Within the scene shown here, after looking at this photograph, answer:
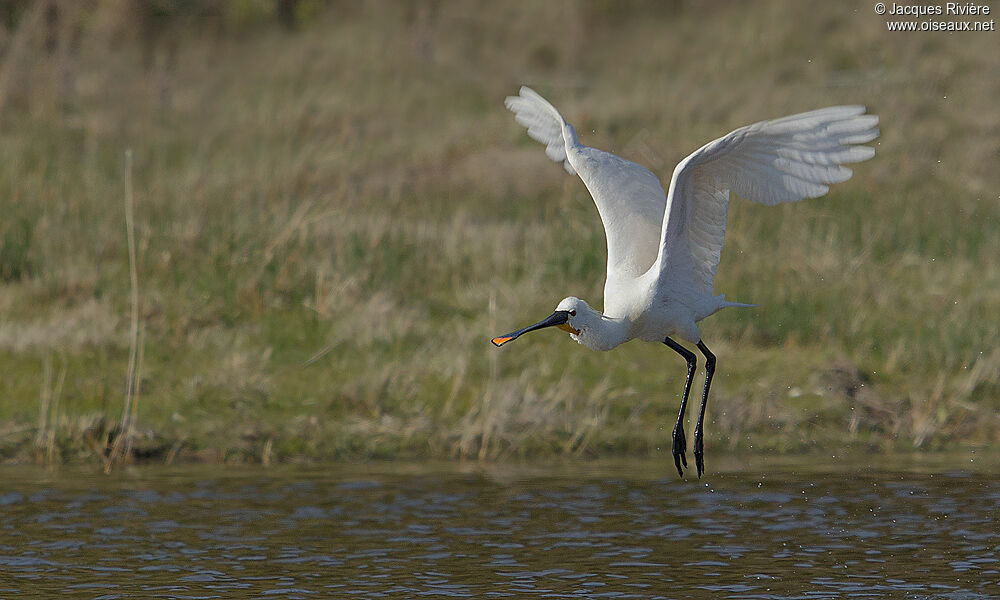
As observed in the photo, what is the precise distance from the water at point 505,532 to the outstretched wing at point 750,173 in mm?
1439

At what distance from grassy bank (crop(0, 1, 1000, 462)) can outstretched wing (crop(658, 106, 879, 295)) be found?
132 inches

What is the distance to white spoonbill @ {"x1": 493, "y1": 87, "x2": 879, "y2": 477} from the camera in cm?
666

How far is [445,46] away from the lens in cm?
2577

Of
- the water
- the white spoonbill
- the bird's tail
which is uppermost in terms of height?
the bird's tail

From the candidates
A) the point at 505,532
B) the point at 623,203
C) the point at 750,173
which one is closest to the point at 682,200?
the point at 750,173

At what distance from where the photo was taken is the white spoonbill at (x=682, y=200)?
6.66m

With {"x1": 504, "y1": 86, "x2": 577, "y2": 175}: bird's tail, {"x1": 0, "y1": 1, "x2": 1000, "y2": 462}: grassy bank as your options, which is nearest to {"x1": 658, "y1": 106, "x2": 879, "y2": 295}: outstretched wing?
{"x1": 504, "y1": 86, "x2": 577, "y2": 175}: bird's tail

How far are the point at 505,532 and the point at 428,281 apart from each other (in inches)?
192

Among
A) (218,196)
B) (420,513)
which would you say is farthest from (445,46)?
(420,513)

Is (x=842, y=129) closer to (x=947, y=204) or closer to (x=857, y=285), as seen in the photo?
(x=857, y=285)

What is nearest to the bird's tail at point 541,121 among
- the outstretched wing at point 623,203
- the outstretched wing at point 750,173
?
the outstretched wing at point 623,203

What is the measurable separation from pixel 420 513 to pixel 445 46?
1750 cm

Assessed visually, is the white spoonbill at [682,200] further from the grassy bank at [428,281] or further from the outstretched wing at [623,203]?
the grassy bank at [428,281]

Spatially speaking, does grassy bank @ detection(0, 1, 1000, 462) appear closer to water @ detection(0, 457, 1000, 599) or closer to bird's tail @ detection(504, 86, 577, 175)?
water @ detection(0, 457, 1000, 599)
